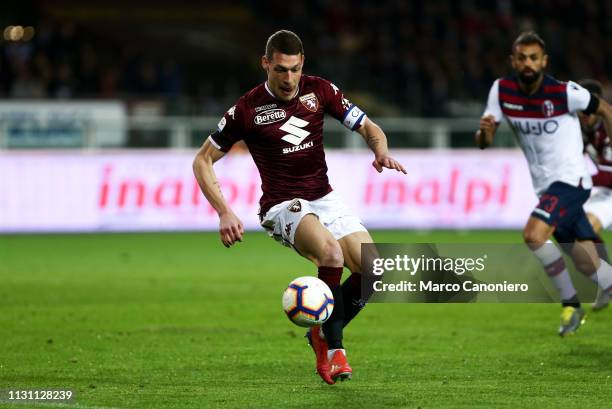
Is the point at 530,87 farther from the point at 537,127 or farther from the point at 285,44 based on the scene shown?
the point at 285,44

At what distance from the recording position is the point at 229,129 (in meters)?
7.93

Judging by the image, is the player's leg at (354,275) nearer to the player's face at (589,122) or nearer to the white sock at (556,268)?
the white sock at (556,268)

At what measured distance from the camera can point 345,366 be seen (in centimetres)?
737

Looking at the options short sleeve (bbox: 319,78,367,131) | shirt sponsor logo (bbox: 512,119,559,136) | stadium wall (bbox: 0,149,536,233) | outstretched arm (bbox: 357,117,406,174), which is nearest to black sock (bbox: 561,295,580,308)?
shirt sponsor logo (bbox: 512,119,559,136)

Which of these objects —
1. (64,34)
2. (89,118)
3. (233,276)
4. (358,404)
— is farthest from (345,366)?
(64,34)

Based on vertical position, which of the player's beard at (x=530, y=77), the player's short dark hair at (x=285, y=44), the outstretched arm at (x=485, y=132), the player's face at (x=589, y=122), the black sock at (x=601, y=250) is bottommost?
the black sock at (x=601, y=250)

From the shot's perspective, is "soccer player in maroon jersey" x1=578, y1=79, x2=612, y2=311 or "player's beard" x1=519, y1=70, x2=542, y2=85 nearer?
"player's beard" x1=519, y1=70, x2=542, y2=85

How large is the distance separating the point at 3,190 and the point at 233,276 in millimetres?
6469

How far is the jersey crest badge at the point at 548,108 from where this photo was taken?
963 centimetres

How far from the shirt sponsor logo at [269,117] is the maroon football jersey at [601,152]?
4325 millimetres

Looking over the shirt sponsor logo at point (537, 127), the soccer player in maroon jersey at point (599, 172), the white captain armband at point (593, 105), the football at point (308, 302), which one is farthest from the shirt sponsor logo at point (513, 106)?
the football at point (308, 302)

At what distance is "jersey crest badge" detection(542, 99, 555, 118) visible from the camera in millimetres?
9633

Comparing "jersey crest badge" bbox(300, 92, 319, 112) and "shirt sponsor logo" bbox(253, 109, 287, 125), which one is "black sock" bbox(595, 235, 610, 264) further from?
"shirt sponsor logo" bbox(253, 109, 287, 125)

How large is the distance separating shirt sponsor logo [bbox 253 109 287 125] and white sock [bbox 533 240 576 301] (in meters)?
3.08
